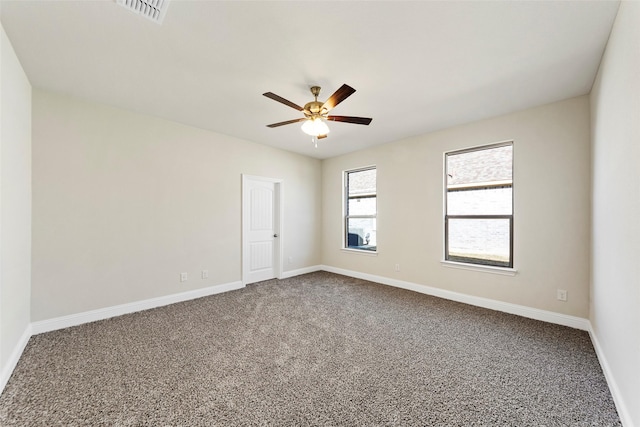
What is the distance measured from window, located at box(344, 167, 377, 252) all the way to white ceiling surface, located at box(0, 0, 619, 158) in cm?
205

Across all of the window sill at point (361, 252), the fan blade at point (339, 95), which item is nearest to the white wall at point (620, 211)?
the fan blade at point (339, 95)

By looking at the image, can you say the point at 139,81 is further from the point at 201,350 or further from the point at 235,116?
the point at 201,350

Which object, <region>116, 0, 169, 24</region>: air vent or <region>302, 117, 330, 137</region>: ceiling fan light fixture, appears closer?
<region>116, 0, 169, 24</region>: air vent

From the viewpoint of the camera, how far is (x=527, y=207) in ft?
10.8

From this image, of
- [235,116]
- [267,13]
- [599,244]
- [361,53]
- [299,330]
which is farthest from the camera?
[235,116]

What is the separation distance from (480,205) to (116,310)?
4.92 metres

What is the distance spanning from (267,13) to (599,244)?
3.35 meters

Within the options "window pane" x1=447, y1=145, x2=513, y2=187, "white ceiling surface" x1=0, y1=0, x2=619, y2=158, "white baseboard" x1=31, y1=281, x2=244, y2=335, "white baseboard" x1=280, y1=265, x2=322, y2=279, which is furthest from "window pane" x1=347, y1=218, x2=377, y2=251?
"white baseboard" x1=31, y1=281, x2=244, y2=335

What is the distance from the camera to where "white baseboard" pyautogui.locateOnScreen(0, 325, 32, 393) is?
6.37ft

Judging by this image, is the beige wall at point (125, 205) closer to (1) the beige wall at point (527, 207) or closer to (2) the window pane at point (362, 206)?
(2) the window pane at point (362, 206)

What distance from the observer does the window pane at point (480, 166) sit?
3.53 meters

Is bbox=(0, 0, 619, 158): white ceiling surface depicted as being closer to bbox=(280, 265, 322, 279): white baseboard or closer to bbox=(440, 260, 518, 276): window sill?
bbox=(440, 260, 518, 276): window sill

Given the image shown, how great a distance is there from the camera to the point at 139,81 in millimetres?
2672

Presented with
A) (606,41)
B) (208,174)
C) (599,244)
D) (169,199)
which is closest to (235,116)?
(208,174)
